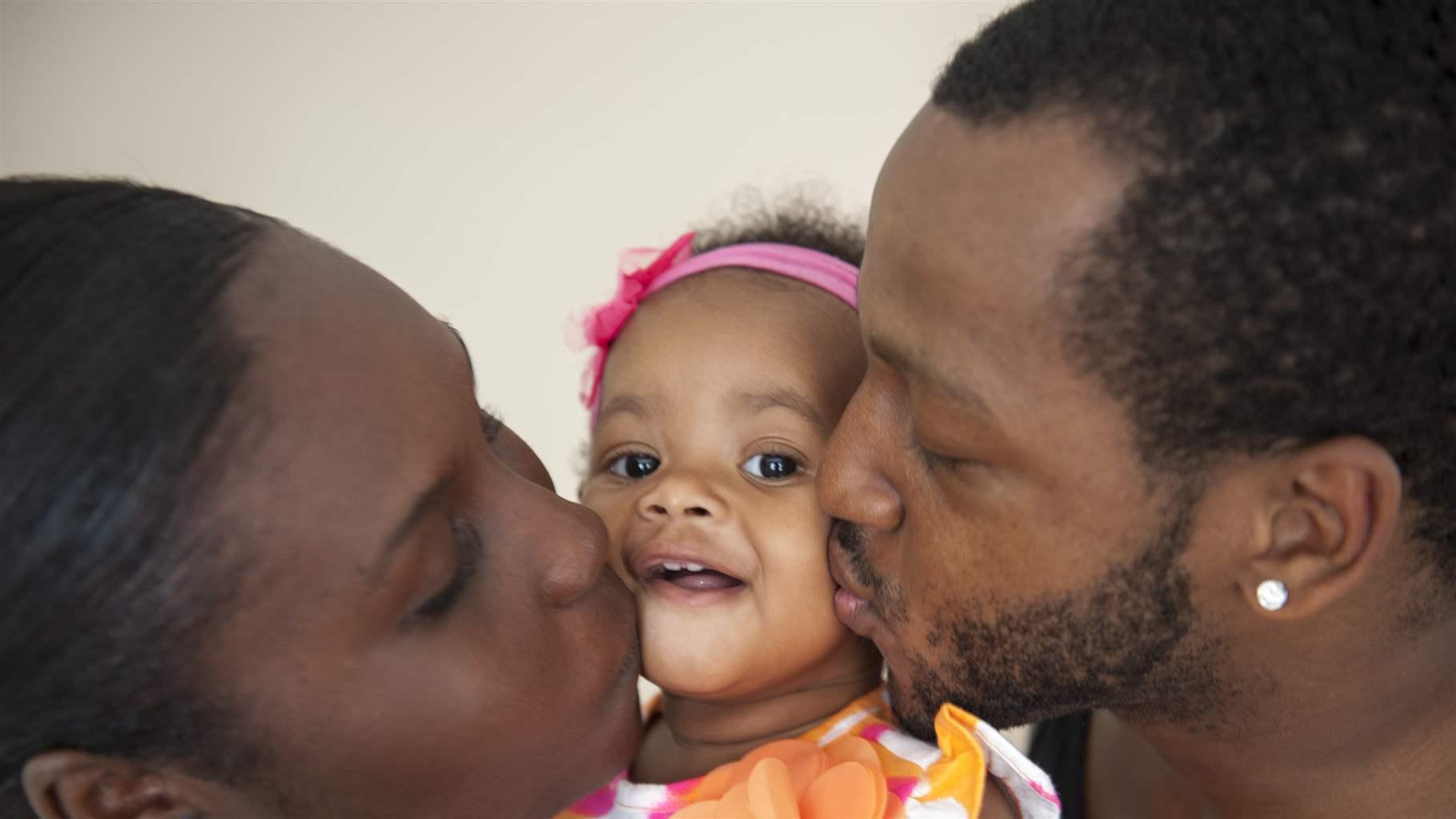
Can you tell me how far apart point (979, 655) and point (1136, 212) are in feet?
1.34

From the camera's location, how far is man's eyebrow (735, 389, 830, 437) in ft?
4.39

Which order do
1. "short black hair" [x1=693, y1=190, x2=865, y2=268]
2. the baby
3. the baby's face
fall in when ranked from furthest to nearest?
"short black hair" [x1=693, y1=190, x2=865, y2=268] → the baby's face → the baby

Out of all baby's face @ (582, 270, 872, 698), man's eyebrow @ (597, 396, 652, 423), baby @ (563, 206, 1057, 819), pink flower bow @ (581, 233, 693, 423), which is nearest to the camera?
baby @ (563, 206, 1057, 819)

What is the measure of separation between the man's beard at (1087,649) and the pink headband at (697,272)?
46 cm

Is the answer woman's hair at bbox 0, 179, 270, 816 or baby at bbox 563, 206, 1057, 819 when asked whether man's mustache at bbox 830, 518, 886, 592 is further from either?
woman's hair at bbox 0, 179, 270, 816

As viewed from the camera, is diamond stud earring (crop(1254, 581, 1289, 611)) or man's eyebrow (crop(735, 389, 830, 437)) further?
man's eyebrow (crop(735, 389, 830, 437))

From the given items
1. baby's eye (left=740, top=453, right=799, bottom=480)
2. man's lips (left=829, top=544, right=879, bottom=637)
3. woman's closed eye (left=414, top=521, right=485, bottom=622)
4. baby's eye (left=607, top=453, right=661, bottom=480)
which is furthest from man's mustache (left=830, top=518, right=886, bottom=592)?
woman's closed eye (left=414, top=521, right=485, bottom=622)

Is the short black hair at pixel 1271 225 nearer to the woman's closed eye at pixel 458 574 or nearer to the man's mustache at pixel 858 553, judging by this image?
the man's mustache at pixel 858 553

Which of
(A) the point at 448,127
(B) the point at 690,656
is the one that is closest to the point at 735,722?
(B) the point at 690,656

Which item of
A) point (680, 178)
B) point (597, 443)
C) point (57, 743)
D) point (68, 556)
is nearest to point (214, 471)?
point (68, 556)

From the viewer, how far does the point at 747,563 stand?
1.26 metres

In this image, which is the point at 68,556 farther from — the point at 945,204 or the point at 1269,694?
the point at 1269,694

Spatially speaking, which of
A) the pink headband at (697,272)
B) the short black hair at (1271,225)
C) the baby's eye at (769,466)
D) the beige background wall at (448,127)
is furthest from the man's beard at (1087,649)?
the beige background wall at (448,127)

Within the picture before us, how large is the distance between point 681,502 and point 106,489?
0.60 metres
